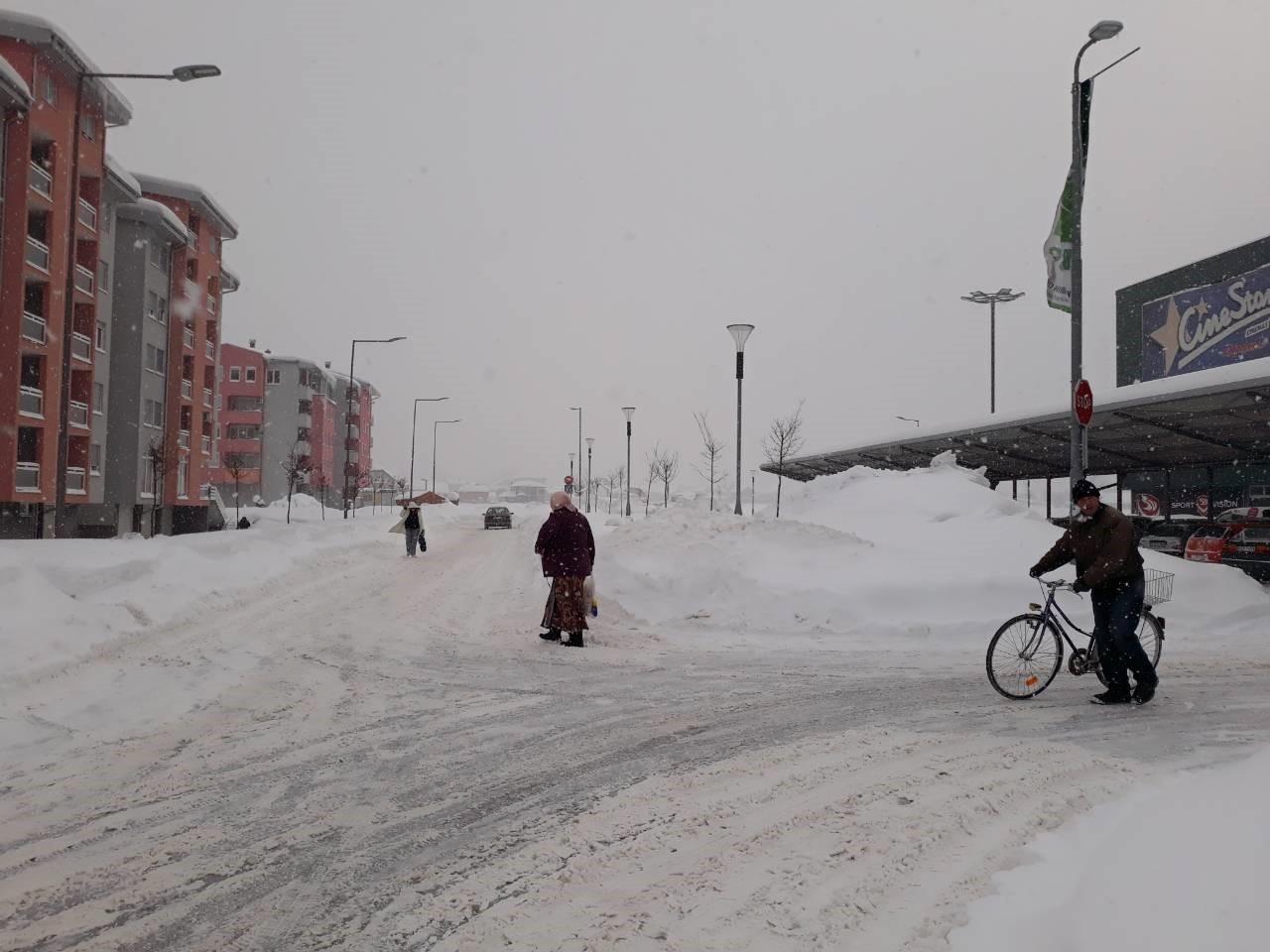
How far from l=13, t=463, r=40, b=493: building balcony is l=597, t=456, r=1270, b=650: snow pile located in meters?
19.8

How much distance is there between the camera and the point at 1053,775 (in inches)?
193

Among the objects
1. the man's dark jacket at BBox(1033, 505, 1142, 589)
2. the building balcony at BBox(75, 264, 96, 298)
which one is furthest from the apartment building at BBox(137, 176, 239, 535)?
the man's dark jacket at BBox(1033, 505, 1142, 589)

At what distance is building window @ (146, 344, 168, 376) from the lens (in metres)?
37.0

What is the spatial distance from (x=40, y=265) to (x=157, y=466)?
9.35m

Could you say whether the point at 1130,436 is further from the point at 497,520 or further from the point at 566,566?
the point at 497,520

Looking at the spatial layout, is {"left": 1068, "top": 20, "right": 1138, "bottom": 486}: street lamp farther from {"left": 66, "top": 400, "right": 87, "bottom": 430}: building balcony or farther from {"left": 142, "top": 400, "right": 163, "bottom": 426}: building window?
{"left": 142, "top": 400, "right": 163, "bottom": 426}: building window

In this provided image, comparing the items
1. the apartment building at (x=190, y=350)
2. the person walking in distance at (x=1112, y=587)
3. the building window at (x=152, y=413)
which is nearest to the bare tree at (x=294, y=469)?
A: the apartment building at (x=190, y=350)

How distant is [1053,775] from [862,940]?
2490 millimetres

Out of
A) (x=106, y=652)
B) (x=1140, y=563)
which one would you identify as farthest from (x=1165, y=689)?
(x=106, y=652)

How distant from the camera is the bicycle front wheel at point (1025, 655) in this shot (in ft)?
23.6

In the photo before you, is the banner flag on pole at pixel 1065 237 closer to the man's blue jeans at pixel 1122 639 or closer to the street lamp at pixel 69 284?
the man's blue jeans at pixel 1122 639

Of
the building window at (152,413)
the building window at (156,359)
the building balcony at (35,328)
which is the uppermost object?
the building window at (156,359)

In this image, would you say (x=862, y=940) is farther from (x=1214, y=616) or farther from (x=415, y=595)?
(x=415, y=595)

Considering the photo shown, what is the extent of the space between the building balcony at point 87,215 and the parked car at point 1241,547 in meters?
35.6
